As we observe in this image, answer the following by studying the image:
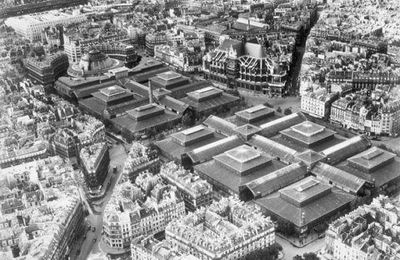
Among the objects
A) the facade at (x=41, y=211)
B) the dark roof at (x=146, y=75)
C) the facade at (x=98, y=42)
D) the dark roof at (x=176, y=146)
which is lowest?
the dark roof at (x=176, y=146)

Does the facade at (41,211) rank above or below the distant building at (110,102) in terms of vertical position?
above

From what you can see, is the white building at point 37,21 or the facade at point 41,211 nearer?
the facade at point 41,211

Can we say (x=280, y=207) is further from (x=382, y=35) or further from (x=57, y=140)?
(x=382, y=35)

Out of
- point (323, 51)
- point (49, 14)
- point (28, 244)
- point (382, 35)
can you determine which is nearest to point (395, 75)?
point (323, 51)

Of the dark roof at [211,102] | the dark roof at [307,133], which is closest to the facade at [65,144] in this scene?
the dark roof at [211,102]

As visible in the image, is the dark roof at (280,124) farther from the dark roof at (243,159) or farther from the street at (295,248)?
the street at (295,248)

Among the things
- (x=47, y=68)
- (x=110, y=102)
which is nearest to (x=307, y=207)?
(x=110, y=102)
